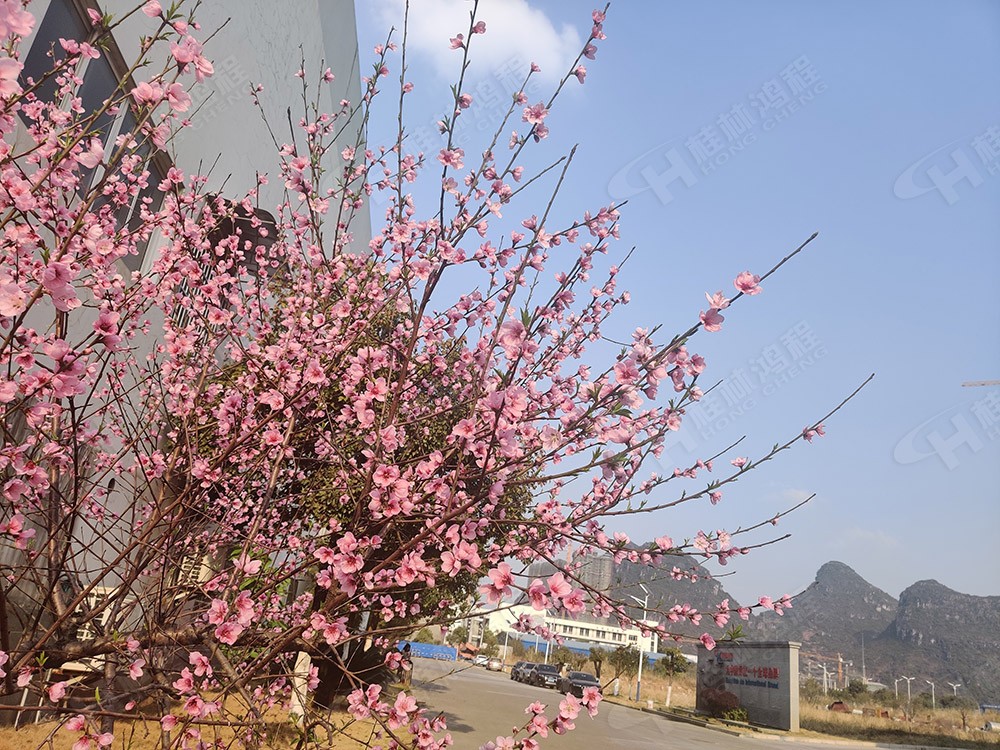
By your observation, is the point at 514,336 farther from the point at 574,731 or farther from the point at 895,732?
the point at 895,732

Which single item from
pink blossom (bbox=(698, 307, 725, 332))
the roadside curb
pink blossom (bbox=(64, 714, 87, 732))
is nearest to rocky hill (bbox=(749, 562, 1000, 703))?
the roadside curb

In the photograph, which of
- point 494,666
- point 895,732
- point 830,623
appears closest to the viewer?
point 895,732

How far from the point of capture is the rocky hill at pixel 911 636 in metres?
121

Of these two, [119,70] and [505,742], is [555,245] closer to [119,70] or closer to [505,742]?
[505,742]

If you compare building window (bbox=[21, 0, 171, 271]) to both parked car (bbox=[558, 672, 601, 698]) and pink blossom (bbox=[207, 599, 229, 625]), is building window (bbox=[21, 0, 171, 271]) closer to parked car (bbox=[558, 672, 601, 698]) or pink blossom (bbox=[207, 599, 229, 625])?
pink blossom (bbox=[207, 599, 229, 625])

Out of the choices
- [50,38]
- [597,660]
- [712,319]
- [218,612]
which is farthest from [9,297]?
[597,660]

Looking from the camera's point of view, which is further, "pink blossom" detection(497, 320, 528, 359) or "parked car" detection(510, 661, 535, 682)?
"parked car" detection(510, 661, 535, 682)

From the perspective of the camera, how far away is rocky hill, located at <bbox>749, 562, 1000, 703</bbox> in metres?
121

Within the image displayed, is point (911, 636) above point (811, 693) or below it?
above

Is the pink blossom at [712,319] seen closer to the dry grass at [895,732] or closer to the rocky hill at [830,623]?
the dry grass at [895,732]

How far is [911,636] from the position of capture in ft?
490

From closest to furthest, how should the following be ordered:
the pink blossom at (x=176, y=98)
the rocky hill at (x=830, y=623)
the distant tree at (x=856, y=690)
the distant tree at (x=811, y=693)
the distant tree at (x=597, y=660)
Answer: the pink blossom at (x=176, y=98), the distant tree at (x=597, y=660), the distant tree at (x=811, y=693), the distant tree at (x=856, y=690), the rocky hill at (x=830, y=623)

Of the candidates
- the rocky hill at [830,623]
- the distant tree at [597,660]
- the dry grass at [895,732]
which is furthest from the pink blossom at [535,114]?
the rocky hill at [830,623]

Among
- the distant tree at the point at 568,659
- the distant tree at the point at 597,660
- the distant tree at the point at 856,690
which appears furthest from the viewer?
the distant tree at the point at 856,690
